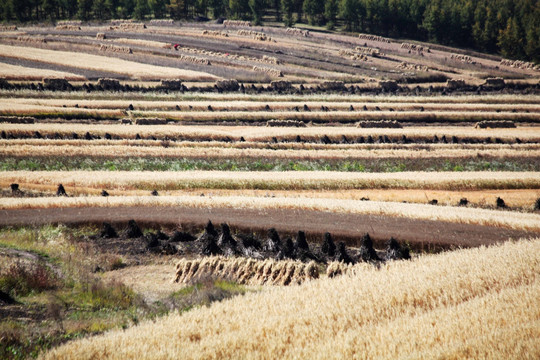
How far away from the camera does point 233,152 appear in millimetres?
54312

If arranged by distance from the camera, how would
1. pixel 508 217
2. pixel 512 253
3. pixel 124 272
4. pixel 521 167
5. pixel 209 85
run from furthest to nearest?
pixel 209 85, pixel 521 167, pixel 508 217, pixel 124 272, pixel 512 253

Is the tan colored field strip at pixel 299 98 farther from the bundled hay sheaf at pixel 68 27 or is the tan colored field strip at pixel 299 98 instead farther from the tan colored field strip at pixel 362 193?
the bundled hay sheaf at pixel 68 27

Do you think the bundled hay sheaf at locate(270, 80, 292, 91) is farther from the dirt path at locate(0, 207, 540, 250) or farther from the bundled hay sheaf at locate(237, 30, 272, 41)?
the dirt path at locate(0, 207, 540, 250)

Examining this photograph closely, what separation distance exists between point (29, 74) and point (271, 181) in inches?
2842

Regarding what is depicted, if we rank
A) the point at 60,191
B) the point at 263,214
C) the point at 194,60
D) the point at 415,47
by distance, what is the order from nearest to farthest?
the point at 263,214
the point at 60,191
the point at 194,60
the point at 415,47

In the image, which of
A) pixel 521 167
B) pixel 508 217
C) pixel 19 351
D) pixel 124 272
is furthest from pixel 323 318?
pixel 521 167

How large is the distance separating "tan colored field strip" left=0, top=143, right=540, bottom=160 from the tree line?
106 meters

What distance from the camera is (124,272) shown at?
2481 cm

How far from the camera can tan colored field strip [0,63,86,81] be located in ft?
303

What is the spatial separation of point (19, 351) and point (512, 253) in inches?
736

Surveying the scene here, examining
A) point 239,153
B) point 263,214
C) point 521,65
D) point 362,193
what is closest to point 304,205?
point 263,214

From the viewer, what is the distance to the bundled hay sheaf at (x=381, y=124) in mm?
69625

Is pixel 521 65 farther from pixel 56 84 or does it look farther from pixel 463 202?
pixel 56 84

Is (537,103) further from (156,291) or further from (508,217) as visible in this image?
(156,291)
